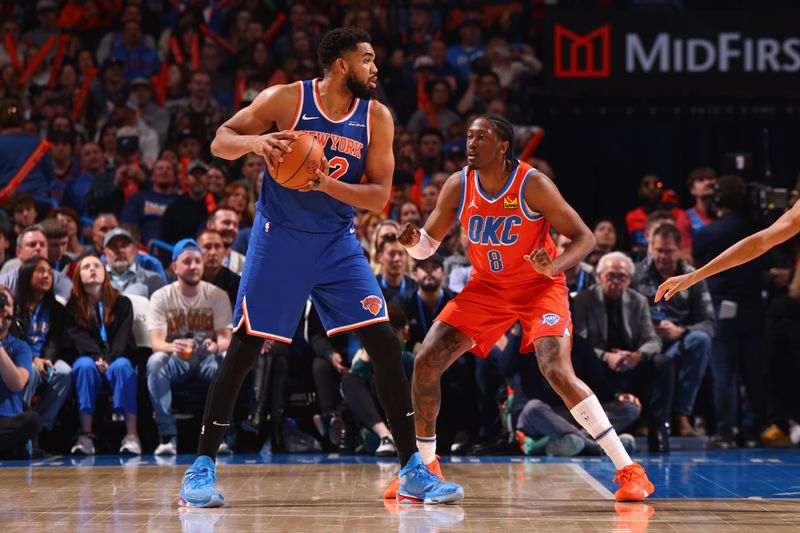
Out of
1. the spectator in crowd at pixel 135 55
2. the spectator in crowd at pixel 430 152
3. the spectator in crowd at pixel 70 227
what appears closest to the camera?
the spectator in crowd at pixel 70 227

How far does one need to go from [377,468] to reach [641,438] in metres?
2.71

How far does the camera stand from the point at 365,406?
24.7 ft

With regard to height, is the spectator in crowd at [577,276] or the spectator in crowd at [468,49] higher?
the spectator in crowd at [468,49]

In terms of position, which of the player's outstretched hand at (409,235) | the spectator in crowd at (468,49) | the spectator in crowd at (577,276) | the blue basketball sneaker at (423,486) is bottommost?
the blue basketball sneaker at (423,486)

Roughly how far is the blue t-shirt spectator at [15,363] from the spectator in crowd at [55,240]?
123 centimetres

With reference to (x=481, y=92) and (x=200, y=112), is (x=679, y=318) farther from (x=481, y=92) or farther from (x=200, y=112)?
(x=200, y=112)

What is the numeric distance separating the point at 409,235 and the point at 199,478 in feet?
4.73

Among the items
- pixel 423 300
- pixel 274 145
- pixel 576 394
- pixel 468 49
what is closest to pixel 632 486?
pixel 576 394

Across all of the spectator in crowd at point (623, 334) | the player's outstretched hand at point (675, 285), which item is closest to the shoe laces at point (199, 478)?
the player's outstretched hand at point (675, 285)

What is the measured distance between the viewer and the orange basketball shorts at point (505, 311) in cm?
534

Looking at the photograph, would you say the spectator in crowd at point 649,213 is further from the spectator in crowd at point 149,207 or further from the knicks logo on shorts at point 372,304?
the knicks logo on shorts at point 372,304

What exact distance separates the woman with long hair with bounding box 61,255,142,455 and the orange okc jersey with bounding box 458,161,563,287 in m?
3.17

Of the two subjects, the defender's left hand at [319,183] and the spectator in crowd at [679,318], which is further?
the spectator in crowd at [679,318]

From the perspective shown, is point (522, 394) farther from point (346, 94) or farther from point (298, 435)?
point (346, 94)
